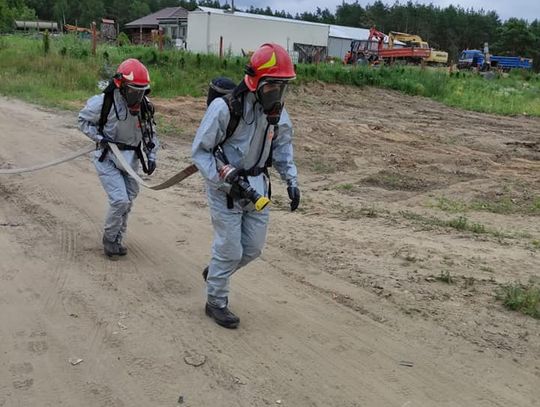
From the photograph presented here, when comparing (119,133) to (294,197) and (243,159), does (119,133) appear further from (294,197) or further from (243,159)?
(294,197)

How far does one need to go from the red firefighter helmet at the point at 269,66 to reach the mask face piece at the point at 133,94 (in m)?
1.79

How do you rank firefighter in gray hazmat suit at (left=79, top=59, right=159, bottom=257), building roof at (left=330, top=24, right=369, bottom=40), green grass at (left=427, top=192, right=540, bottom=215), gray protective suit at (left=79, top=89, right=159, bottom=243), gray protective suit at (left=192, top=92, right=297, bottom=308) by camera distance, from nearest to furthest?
gray protective suit at (left=192, top=92, right=297, bottom=308) < firefighter in gray hazmat suit at (left=79, top=59, right=159, bottom=257) < gray protective suit at (left=79, top=89, right=159, bottom=243) < green grass at (left=427, top=192, right=540, bottom=215) < building roof at (left=330, top=24, right=369, bottom=40)

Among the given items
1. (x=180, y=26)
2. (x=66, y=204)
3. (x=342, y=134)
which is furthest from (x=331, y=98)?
(x=180, y=26)

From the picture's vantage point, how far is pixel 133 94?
5547 mm

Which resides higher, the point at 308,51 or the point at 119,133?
the point at 308,51

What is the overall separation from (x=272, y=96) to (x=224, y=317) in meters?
1.66

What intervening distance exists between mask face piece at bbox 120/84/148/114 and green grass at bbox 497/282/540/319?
3.64 meters

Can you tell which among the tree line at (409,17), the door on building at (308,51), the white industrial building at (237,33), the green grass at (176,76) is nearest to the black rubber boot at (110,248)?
the green grass at (176,76)

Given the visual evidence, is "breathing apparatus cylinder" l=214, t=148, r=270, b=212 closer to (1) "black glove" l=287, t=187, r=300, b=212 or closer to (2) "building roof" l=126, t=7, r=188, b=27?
(1) "black glove" l=287, t=187, r=300, b=212

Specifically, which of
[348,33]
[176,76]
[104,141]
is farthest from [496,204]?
[348,33]

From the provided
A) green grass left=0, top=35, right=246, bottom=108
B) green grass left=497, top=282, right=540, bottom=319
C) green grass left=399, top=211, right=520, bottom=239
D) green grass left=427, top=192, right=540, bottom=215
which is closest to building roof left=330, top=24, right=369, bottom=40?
green grass left=0, top=35, right=246, bottom=108

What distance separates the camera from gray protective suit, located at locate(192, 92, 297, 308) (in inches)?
162

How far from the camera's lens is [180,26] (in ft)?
198

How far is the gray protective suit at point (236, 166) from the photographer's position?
13.5 feet
